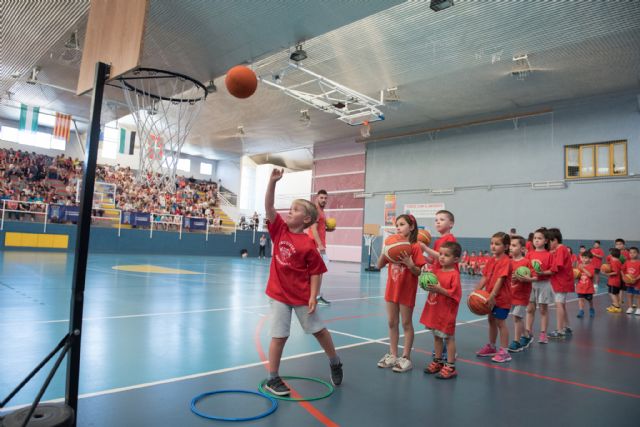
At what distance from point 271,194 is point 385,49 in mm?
10405

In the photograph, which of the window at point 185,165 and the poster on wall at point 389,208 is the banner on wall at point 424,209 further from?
the window at point 185,165

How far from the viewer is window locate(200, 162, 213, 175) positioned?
3225cm

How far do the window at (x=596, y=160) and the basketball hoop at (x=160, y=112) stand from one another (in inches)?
586

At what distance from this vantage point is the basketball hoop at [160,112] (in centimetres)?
593

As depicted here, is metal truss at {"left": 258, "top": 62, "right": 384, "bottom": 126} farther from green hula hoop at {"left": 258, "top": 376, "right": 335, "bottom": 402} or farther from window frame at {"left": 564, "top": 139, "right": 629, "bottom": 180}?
green hula hoop at {"left": 258, "top": 376, "right": 335, "bottom": 402}

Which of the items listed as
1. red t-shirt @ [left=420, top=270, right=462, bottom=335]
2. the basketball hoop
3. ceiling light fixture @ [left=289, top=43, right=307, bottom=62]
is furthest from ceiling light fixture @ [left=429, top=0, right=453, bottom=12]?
red t-shirt @ [left=420, top=270, right=462, bottom=335]

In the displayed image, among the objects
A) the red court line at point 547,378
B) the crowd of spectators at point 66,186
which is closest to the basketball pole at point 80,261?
the red court line at point 547,378

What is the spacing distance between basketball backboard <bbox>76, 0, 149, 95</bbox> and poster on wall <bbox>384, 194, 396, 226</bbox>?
19.7 meters

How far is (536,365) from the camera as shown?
421 centimetres

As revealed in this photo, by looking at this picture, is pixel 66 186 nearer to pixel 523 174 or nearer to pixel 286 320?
pixel 523 174

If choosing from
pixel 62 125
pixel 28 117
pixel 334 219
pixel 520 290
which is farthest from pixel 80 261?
pixel 62 125

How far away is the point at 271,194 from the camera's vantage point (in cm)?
317

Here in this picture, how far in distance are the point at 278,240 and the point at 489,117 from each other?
17516mm

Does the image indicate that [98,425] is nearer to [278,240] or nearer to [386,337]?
[278,240]
